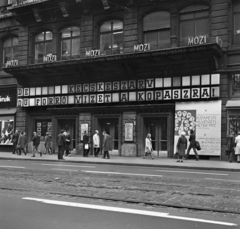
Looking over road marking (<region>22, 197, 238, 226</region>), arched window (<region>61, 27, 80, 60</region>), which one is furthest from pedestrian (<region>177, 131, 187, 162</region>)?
road marking (<region>22, 197, 238, 226</region>)

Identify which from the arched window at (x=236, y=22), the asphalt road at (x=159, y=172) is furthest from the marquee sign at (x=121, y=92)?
the asphalt road at (x=159, y=172)

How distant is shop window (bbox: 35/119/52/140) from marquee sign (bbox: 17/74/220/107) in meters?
1.36

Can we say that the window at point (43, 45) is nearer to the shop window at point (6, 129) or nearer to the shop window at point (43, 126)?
the shop window at point (43, 126)

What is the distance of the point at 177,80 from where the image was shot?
22.5 m

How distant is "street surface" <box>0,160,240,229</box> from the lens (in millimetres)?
5762

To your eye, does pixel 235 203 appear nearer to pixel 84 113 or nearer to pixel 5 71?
pixel 84 113

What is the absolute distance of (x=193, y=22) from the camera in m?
22.3

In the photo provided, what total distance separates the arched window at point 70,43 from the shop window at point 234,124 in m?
11.5

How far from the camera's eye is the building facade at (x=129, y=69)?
21094 millimetres

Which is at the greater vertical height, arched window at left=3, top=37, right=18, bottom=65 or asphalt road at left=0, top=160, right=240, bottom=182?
arched window at left=3, top=37, right=18, bottom=65

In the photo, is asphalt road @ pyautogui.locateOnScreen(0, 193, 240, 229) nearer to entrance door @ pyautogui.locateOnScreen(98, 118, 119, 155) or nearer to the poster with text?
the poster with text

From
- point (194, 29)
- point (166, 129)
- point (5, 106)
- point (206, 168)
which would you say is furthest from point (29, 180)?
point (5, 106)

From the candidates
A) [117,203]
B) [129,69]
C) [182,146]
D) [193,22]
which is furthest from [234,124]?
[117,203]

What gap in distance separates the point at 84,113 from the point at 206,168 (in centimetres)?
1133
